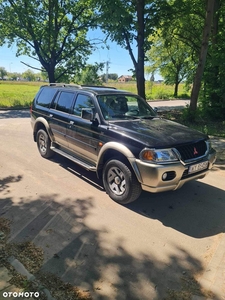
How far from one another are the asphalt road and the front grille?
874 millimetres


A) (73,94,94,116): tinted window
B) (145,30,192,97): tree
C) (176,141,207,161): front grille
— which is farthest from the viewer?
(145,30,192,97): tree

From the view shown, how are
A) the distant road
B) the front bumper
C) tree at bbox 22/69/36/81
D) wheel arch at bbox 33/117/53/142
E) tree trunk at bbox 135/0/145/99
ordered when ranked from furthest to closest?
tree at bbox 22/69/36/81, the distant road, tree trunk at bbox 135/0/145/99, wheel arch at bbox 33/117/53/142, the front bumper

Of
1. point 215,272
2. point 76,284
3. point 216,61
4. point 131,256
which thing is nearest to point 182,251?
point 215,272

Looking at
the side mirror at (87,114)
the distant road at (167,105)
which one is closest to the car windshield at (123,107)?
the side mirror at (87,114)

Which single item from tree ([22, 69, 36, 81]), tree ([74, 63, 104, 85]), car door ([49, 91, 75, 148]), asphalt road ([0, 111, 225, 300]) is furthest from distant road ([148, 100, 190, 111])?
tree ([22, 69, 36, 81])

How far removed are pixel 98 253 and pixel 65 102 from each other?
3551mm

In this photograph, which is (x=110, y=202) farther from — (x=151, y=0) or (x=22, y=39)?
(x=22, y=39)

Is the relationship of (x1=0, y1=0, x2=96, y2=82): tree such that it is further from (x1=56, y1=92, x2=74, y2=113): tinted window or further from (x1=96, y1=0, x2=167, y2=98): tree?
(x1=56, y1=92, x2=74, y2=113): tinted window

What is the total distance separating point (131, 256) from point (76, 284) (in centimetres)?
73

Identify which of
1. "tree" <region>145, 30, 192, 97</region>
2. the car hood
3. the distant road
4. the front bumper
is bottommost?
the distant road

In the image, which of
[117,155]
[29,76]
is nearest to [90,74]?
[117,155]

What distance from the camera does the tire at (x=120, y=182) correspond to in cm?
371

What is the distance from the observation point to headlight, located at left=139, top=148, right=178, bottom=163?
3.44 m

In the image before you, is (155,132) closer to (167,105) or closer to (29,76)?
(167,105)
